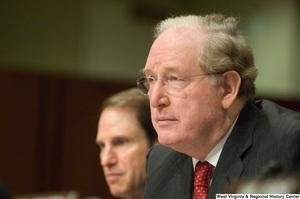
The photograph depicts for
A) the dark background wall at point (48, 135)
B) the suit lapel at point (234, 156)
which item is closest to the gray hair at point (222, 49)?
the suit lapel at point (234, 156)

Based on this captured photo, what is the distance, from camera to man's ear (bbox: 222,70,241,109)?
1465mm

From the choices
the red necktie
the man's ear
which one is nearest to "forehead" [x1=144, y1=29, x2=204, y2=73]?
the man's ear

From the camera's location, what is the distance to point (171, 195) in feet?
5.16

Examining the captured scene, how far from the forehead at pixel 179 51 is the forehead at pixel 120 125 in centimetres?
79

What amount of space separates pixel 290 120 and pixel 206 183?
41cm

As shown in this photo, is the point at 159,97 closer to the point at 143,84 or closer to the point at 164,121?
the point at 164,121

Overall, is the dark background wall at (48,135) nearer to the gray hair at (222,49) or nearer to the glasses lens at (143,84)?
the glasses lens at (143,84)

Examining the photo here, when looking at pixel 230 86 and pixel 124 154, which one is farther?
pixel 124 154

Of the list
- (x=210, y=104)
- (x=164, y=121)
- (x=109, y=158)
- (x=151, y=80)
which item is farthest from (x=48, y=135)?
(x=210, y=104)

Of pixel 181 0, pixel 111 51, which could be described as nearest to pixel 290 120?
pixel 111 51

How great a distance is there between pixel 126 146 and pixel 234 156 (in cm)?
94

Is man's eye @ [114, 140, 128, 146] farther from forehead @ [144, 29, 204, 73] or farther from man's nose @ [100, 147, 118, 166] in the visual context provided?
forehead @ [144, 29, 204, 73]

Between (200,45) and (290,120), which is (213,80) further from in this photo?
(290,120)

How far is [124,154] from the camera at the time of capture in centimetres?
221
